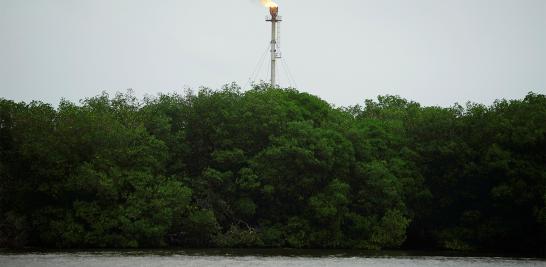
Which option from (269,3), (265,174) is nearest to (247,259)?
(265,174)

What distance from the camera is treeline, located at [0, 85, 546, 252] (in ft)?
232

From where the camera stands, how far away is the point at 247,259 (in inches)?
2384

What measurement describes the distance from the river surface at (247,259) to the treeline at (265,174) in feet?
20.9

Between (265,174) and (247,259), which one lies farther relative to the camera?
(265,174)

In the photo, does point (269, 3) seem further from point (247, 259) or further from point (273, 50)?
point (247, 259)

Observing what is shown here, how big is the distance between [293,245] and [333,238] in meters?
3.62

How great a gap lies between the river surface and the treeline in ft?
20.9

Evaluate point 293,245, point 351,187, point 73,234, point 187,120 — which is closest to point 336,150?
point 351,187

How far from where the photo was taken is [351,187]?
79.4 metres

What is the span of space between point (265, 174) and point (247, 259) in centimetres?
1732

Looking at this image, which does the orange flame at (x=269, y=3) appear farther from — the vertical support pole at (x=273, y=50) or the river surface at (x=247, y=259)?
the river surface at (x=247, y=259)

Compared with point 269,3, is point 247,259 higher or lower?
lower

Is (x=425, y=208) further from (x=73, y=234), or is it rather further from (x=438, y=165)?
(x=73, y=234)

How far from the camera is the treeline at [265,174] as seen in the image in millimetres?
70562
